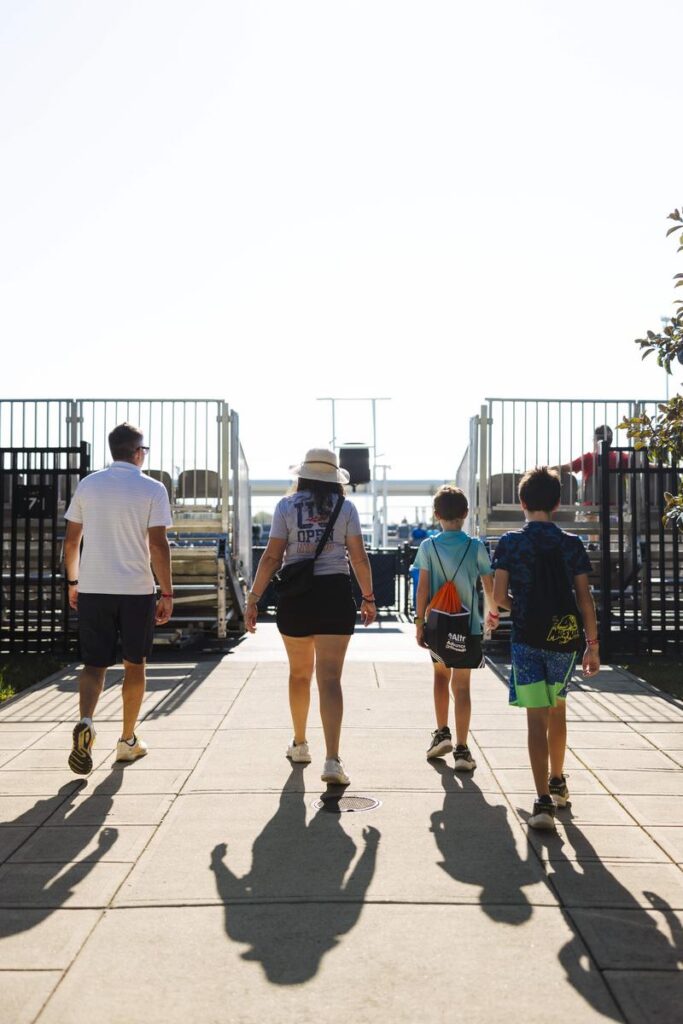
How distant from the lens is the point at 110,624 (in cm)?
607

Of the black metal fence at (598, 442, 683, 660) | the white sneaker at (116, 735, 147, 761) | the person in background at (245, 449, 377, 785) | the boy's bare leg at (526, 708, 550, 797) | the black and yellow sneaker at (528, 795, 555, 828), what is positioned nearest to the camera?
the black and yellow sneaker at (528, 795, 555, 828)

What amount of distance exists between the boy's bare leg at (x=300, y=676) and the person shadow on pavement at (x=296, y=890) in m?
1.00

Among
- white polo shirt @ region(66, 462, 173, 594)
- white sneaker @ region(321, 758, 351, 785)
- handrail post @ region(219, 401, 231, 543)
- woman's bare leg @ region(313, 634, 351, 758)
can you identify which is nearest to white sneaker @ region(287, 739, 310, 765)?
woman's bare leg @ region(313, 634, 351, 758)

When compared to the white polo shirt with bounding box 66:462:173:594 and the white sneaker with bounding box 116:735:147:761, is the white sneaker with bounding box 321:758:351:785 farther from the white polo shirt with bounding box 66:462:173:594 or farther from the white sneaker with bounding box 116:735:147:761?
the white polo shirt with bounding box 66:462:173:594

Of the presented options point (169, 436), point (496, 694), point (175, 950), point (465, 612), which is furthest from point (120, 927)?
point (169, 436)

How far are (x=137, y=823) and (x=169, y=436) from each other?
8.81 metres

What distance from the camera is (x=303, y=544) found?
232 inches

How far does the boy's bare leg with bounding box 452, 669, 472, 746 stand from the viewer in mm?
6039

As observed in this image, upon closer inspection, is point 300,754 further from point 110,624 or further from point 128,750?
point 110,624

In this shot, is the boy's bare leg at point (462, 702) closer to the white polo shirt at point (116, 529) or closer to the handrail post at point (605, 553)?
the white polo shirt at point (116, 529)

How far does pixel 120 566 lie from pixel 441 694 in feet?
6.44

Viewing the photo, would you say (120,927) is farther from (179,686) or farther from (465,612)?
(179,686)

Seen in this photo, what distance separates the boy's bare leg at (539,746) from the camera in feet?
16.1

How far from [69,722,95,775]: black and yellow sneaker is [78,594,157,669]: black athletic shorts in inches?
17.6
